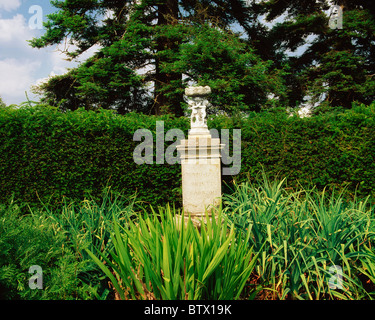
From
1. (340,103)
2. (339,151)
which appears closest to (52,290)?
(339,151)

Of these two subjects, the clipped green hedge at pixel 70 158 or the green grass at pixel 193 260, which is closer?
the green grass at pixel 193 260

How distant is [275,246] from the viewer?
2.50 m

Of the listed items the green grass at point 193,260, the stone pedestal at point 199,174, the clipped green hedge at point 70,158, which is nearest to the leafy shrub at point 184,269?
the green grass at point 193,260

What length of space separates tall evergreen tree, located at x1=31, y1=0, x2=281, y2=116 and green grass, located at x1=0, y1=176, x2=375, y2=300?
6.34m

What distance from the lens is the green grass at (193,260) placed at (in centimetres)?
195

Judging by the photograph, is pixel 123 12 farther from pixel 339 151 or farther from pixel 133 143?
pixel 339 151

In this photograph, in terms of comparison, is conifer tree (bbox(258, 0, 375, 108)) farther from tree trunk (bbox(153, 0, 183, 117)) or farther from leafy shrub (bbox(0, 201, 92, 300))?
leafy shrub (bbox(0, 201, 92, 300))

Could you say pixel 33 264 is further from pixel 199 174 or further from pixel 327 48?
pixel 327 48

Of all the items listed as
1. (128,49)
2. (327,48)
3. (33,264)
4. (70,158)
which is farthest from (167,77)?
(33,264)

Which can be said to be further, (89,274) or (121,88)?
(121,88)

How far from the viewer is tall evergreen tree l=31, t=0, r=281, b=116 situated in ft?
28.6

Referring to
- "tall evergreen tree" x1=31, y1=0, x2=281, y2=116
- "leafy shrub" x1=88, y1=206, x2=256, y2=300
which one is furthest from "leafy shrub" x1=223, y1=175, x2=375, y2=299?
"tall evergreen tree" x1=31, y1=0, x2=281, y2=116

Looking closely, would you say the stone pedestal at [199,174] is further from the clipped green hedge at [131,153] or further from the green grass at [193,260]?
the green grass at [193,260]
